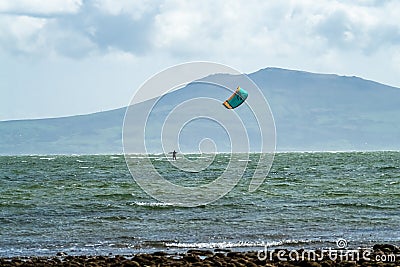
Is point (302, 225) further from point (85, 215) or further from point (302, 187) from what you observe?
point (302, 187)

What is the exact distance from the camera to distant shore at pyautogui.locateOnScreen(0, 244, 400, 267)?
1862cm

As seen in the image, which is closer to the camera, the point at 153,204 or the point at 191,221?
the point at 191,221

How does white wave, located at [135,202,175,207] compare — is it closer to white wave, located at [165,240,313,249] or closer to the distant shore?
white wave, located at [165,240,313,249]

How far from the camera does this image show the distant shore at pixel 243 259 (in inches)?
733

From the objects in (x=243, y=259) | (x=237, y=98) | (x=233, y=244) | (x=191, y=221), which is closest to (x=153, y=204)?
(x=237, y=98)

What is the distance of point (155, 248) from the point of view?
23609 millimetres

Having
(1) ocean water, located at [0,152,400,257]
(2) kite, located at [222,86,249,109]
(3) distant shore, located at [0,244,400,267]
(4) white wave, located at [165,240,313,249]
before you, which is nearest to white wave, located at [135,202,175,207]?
(1) ocean water, located at [0,152,400,257]

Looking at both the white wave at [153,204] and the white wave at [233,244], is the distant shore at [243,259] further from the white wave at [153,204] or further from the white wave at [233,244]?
the white wave at [153,204]

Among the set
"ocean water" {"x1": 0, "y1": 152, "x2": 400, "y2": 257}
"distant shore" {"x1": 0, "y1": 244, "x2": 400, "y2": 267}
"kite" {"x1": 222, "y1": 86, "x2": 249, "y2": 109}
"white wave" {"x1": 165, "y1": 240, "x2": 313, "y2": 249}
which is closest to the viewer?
"distant shore" {"x1": 0, "y1": 244, "x2": 400, "y2": 267}

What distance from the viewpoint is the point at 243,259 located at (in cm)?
1906

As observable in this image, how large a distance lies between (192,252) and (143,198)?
19755 mm

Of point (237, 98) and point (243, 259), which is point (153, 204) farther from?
point (243, 259)

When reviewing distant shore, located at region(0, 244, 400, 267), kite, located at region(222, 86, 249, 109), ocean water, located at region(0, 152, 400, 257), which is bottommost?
distant shore, located at region(0, 244, 400, 267)

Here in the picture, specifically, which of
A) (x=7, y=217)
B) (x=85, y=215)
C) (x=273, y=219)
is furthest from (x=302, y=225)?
(x=7, y=217)
